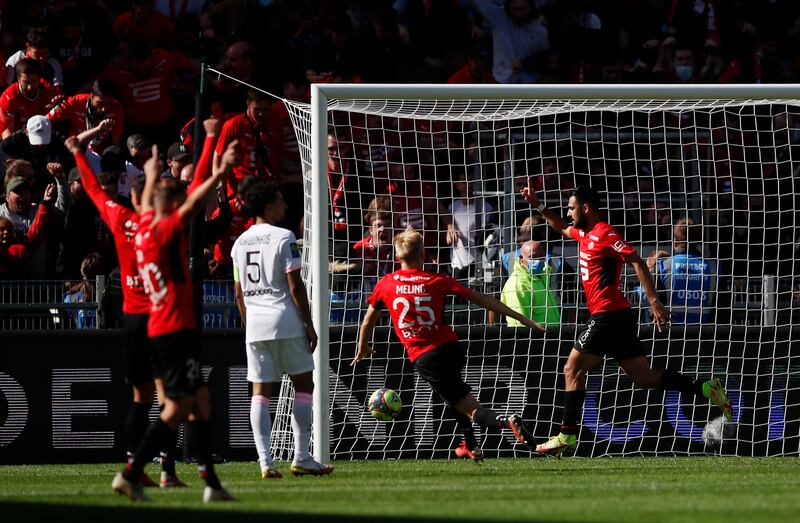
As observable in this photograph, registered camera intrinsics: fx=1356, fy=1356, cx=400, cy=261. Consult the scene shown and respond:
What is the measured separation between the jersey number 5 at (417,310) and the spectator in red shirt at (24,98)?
5.96 m

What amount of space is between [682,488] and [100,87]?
27.9 ft

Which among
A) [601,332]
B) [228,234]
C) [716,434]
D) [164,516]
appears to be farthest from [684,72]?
[164,516]

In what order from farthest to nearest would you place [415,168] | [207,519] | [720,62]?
1. [720,62]
2. [415,168]
3. [207,519]

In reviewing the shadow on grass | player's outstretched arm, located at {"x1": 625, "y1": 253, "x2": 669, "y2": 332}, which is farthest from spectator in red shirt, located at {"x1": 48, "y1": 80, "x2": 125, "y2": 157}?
the shadow on grass

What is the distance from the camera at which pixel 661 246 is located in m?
13.1

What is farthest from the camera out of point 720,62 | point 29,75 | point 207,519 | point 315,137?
point 720,62

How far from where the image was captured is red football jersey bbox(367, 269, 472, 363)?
10664 mm

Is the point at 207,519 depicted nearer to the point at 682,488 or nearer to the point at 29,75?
the point at 682,488

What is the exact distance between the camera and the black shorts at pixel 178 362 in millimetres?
7648

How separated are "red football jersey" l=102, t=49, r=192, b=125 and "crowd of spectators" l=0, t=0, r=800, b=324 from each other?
0.02 meters

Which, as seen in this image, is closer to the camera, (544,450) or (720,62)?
(544,450)

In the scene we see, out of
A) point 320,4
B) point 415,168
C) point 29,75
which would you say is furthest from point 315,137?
point 320,4

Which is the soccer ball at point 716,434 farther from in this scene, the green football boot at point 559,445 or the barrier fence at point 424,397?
the green football boot at point 559,445

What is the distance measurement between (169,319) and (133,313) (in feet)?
4.29
